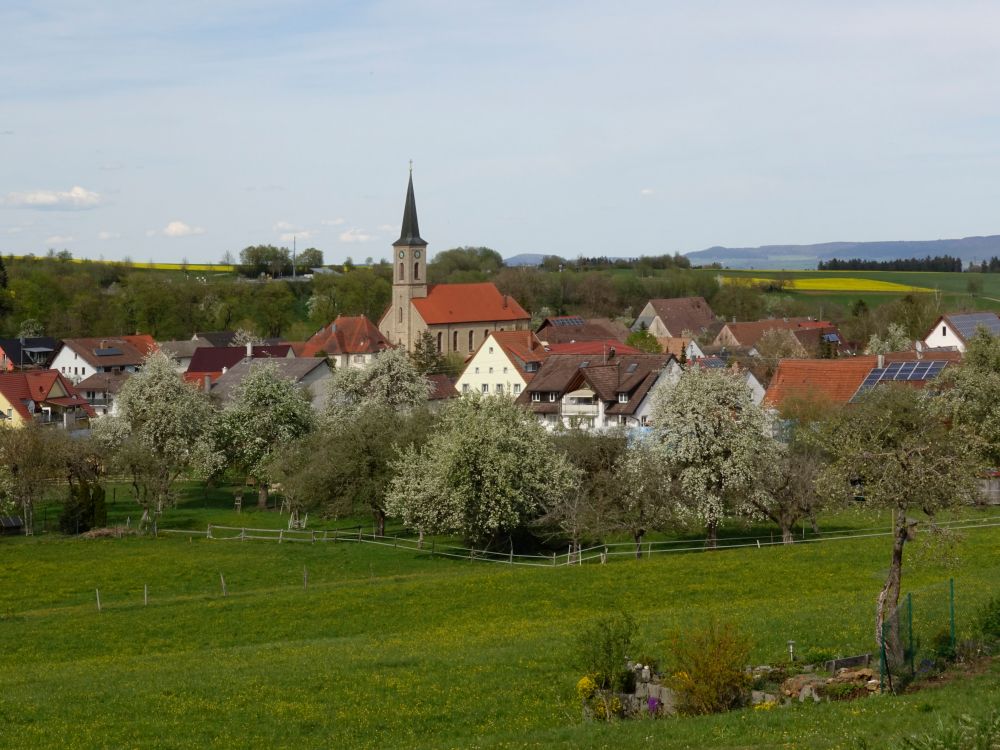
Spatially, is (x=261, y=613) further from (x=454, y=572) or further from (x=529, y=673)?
(x=529, y=673)

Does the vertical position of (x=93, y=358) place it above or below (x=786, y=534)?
above

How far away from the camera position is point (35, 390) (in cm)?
9981

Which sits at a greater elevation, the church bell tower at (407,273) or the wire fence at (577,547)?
the church bell tower at (407,273)

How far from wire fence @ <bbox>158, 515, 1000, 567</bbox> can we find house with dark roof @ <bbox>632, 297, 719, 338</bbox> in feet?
326

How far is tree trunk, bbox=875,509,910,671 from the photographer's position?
20.5m

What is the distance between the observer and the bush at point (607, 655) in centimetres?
2152

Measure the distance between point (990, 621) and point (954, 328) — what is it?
269 ft

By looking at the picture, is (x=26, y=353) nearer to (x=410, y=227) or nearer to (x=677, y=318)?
(x=410, y=227)

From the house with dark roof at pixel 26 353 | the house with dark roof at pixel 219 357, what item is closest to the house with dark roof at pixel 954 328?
the house with dark roof at pixel 219 357

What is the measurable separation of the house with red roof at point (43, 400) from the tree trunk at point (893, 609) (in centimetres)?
7809

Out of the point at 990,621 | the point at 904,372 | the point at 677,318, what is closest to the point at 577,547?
the point at 990,621

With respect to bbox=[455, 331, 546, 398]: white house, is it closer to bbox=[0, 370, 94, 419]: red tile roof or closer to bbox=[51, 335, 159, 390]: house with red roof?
bbox=[0, 370, 94, 419]: red tile roof

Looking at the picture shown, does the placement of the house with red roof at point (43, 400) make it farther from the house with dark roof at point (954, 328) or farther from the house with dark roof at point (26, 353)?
the house with dark roof at point (954, 328)

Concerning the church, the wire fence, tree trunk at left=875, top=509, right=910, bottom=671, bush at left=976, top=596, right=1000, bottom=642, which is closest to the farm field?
bush at left=976, top=596, right=1000, bottom=642
